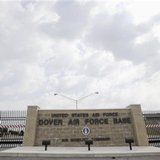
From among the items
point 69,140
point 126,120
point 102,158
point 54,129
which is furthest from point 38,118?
point 102,158

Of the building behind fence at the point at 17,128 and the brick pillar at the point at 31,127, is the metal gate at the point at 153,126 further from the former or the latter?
the brick pillar at the point at 31,127

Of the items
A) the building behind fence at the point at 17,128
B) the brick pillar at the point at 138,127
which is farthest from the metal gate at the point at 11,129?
the brick pillar at the point at 138,127

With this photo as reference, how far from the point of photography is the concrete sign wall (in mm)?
21297

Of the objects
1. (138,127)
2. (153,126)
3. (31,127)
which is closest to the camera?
(31,127)

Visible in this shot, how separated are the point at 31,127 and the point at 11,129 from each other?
18.4ft

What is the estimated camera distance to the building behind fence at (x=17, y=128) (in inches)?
1014

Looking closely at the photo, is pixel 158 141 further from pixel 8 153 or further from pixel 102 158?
pixel 8 153

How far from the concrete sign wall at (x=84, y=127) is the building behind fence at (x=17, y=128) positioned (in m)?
4.29

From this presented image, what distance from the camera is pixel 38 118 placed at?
2231 cm

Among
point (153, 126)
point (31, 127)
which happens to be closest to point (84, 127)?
point (31, 127)

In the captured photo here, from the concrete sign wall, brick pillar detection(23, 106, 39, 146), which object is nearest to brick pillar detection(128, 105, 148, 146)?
the concrete sign wall

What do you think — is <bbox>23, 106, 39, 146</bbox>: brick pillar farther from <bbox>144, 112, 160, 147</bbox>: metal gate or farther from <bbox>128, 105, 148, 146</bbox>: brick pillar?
<bbox>144, 112, 160, 147</bbox>: metal gate

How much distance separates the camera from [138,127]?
21.8 metres

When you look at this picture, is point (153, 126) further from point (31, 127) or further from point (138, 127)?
point (31, 127)
